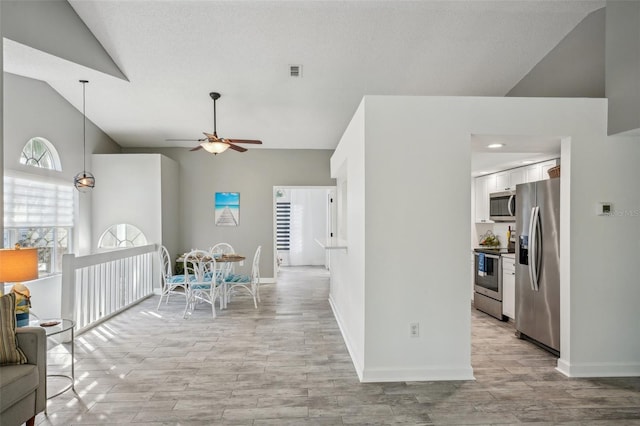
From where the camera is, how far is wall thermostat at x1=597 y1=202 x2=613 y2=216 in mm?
3012

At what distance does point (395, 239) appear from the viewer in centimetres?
292

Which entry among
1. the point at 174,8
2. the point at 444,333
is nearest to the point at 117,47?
the point at 174,8

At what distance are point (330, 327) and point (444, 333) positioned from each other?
170 cm

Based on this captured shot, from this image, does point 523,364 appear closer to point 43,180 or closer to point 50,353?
point 50,353

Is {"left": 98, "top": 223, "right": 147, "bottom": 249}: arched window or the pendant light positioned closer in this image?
the pendant light

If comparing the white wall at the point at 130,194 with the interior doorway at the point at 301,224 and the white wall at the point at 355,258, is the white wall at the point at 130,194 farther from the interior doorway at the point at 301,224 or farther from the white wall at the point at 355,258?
the interior doorway at the point at 301,224

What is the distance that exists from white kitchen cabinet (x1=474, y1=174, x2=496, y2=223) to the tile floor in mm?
2198

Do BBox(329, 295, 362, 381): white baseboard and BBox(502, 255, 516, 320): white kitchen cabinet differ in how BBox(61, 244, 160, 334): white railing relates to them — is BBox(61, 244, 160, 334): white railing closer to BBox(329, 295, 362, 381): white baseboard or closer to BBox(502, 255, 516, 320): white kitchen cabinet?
BBox(329, 295, 362, 381): white baseboard

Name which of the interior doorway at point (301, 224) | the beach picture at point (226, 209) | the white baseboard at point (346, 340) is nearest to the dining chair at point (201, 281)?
the white baseboard at point (346, 340)

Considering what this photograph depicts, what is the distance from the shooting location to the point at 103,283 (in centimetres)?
477

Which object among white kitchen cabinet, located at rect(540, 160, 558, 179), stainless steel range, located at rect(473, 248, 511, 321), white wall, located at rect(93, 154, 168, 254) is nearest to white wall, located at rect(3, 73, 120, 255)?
white wall, located at rect(93, 154, 168, 254)

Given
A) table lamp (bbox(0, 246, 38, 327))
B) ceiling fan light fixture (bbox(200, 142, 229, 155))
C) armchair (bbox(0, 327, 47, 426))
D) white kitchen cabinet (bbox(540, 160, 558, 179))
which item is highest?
ceiling fan light fixture (bbox(200, 142, 229, 155))

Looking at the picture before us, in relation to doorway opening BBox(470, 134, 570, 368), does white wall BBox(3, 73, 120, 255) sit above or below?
above

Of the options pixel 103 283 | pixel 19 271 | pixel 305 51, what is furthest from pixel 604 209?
pixel 103 283
